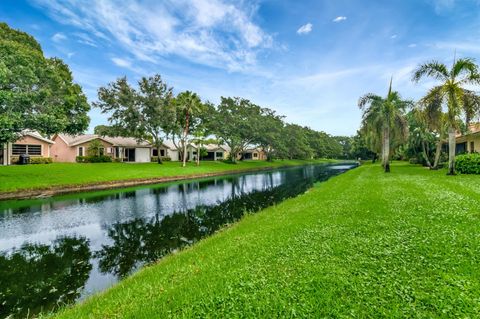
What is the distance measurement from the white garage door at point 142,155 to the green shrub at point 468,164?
48.2 metres

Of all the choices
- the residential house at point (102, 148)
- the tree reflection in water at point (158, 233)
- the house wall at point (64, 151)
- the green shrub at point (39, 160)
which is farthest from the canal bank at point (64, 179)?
the residential house at point (102, 148)

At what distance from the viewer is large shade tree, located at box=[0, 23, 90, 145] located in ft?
56.3

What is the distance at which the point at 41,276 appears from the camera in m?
7.17

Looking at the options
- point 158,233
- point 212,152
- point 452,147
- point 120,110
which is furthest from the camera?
point 212,152

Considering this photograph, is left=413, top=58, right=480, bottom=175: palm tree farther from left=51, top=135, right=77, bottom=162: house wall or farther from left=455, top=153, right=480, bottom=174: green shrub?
left=51, top=135, right=77, bottom=162: house wall

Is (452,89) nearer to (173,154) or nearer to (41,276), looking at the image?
(41,276)

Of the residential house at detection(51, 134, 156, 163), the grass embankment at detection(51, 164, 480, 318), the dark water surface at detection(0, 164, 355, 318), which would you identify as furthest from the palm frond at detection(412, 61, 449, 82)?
the residential house at detection(51, 134, 156, 163)

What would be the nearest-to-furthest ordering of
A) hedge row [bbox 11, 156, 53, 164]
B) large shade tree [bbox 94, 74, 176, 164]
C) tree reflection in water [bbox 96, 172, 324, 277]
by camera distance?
tree reflection in water [bbox 96, 172, 324, 277], hedge row [bbox 11, 156, 53, 164], large shade tree [bbox 94, 74, 176, 164]

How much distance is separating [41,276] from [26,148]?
3634 centimetres

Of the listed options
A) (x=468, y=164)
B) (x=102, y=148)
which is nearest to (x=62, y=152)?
(x=102, y=148)

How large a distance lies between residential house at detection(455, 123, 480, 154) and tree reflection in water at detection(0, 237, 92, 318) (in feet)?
108

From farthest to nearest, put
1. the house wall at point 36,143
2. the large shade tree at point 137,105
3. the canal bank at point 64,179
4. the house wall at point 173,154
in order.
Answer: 1. the house wall at point 173,154
2. the large shade tree at point 137,105
3. the house wall at point 36,143
4. the canal bank at point 64,179

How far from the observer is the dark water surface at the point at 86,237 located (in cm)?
658

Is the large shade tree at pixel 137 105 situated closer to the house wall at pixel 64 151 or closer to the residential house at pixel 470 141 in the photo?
the house wall at pixel 64 151
